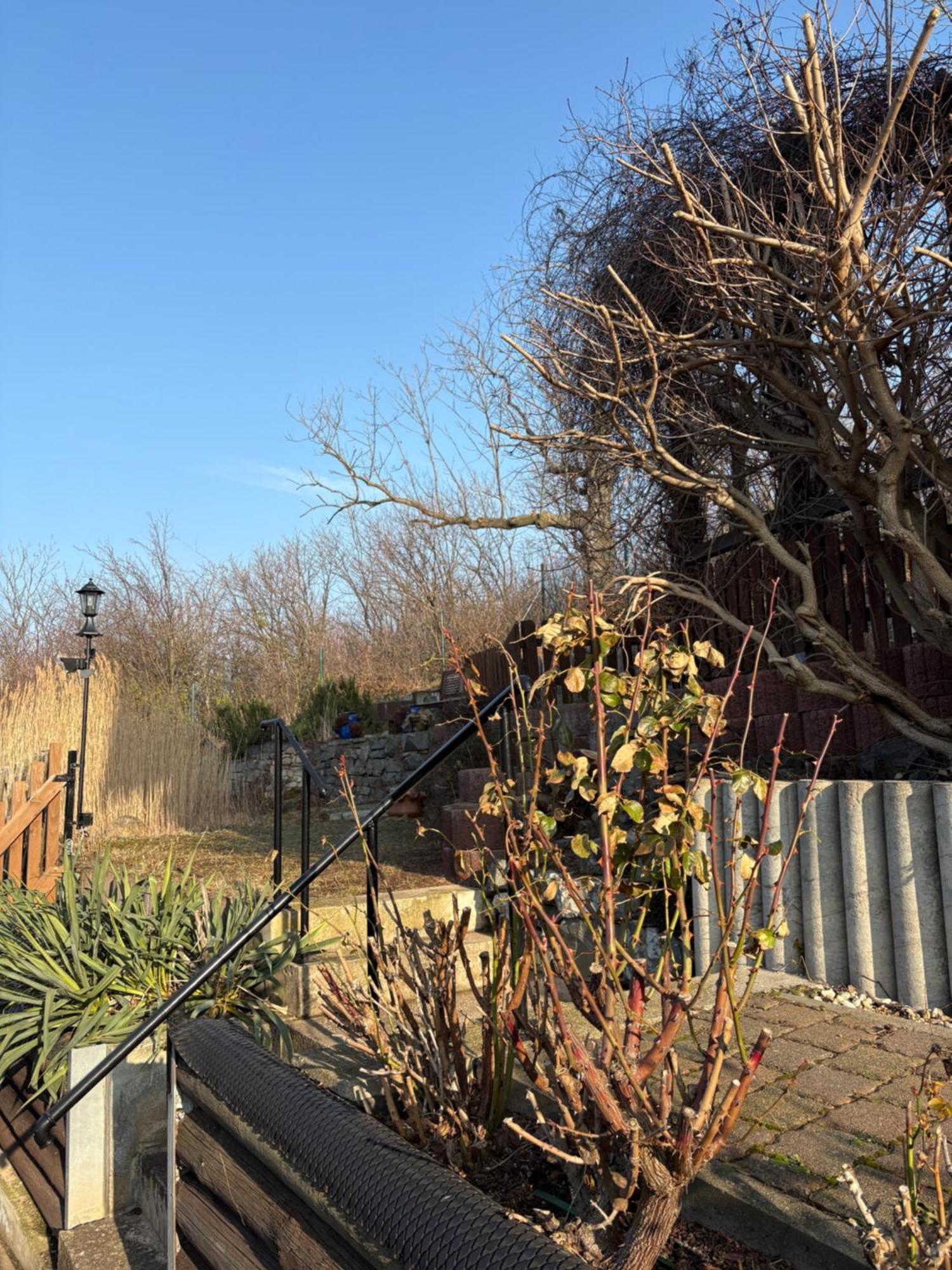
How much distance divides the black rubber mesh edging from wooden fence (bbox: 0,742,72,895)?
409cm

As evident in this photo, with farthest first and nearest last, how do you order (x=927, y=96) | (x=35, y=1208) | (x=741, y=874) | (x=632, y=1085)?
(x=927, y=96) < (x=35, y=1208) < (x=741, y=874) < (x=632, y=1085)

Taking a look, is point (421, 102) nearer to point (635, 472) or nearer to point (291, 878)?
point (635, 472)

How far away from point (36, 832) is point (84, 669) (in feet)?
12.5

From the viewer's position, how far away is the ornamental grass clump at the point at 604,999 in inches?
62.7

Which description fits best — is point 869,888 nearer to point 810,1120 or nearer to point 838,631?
point 810,1120

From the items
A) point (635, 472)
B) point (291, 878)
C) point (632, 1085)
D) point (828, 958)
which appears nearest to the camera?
point (632, 1085)

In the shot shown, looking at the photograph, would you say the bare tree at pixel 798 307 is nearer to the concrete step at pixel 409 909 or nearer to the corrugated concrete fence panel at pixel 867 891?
the corrugated concrete fence panel at pixel 867 891

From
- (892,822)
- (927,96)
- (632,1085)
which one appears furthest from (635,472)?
(632,1085)

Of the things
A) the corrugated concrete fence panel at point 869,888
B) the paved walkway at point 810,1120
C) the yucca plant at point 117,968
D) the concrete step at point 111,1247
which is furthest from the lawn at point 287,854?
the paved walkway at point 810,1120

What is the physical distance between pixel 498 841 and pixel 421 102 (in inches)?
206

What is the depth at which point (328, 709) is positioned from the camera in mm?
12797

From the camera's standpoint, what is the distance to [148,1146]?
291 cm

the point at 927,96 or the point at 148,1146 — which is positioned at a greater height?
the point at 927,96

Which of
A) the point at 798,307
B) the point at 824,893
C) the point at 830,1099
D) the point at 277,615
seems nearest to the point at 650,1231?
the point at 830,1099
